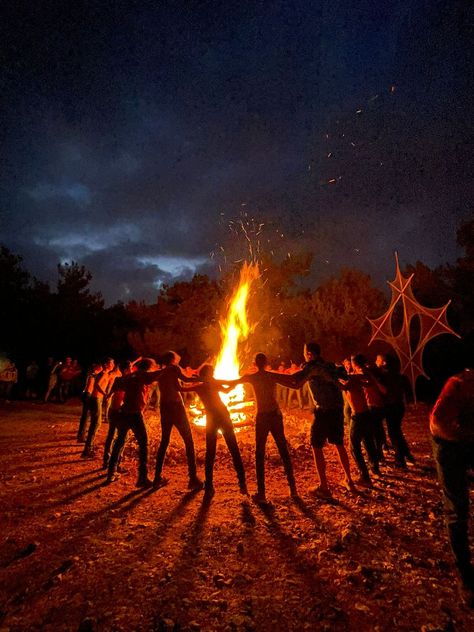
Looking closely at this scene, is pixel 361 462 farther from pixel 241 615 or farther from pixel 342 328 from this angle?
pixel 342 328

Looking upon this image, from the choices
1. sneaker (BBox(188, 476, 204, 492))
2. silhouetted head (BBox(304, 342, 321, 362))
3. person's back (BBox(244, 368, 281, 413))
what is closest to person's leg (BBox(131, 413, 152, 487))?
sneaker (BBox(188, 476, 204, 492))

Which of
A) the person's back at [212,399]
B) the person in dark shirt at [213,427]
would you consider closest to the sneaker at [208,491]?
the person in dark shirt at [213,427]

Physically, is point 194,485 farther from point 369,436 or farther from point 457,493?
point 457,493

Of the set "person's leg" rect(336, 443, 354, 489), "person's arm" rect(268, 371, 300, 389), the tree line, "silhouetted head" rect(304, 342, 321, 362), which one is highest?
the tree line

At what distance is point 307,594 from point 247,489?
10.9 feet

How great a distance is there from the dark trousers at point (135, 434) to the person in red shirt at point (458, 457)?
4.88m

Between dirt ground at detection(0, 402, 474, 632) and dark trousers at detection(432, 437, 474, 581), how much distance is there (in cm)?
37

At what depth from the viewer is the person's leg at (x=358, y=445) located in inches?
262

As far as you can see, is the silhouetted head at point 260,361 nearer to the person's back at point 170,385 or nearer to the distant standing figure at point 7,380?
the person's back at point 170,385

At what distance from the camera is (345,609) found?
10.4ft

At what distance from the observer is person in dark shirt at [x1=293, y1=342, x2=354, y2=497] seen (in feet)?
20.2

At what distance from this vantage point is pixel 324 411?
6191 mm

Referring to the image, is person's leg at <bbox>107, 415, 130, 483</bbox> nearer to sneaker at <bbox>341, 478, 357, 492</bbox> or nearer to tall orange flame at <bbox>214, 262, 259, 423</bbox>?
sneaker at <bbox>341, 478, 357, 492</bbox>

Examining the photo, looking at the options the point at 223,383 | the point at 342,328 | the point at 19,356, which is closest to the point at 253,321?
the point at 342,328
